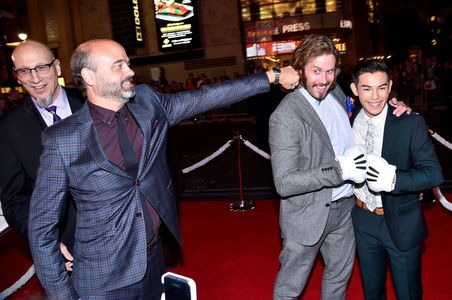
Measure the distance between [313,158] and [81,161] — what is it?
142 centimetres

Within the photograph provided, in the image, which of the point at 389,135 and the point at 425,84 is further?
the point at 425,84

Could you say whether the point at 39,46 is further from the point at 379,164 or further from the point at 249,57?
the point at 249,57

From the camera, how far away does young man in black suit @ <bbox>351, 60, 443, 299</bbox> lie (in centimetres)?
237

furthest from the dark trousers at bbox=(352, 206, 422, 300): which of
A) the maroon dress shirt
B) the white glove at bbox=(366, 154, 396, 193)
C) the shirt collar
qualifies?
the maroon dress shirt

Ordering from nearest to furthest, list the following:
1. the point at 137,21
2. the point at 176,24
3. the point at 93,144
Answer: the point at 93,144 < the point at 176,24 < the point at 137,21

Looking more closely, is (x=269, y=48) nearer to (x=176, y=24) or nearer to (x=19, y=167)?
(x=176, y=24)

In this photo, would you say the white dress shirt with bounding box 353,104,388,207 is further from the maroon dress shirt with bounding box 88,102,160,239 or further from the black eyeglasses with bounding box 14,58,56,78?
the black eyeglasses with bounding box 14,58,56,78

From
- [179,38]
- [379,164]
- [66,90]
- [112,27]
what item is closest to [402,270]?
[379,164]

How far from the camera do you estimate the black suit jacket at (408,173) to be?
7.77 ft

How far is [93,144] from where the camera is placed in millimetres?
2143

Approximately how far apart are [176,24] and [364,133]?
19.4m

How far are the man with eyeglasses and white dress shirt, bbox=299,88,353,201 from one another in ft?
5.68

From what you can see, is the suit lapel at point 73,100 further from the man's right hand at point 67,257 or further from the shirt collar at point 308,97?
the shirt collar at point 308,97

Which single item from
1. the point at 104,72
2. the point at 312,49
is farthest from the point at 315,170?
the point at 104,72
